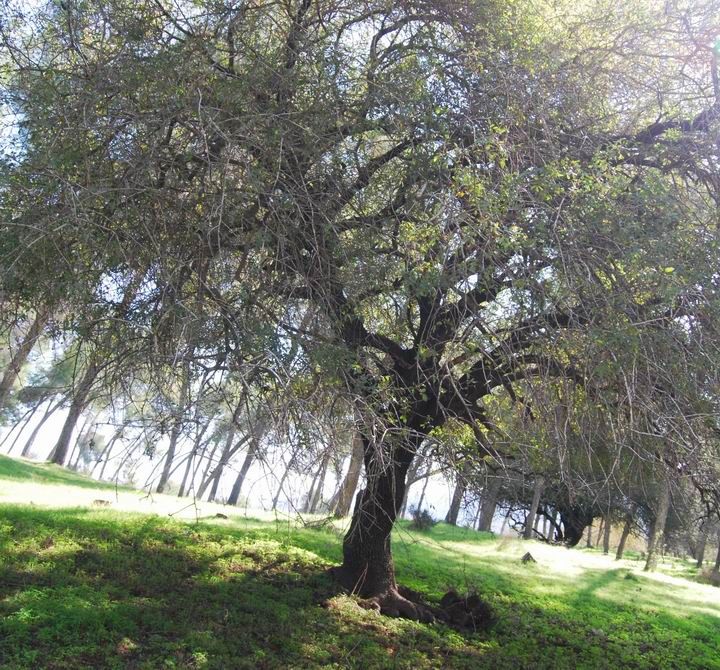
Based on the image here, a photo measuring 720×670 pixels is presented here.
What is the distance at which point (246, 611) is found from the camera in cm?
794

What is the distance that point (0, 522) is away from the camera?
29.1ft

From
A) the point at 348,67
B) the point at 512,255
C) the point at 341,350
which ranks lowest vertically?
the point at 341,350

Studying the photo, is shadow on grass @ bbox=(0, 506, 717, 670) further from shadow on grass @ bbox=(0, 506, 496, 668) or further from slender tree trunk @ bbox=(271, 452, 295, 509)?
slender tree trunk @ bbox=(271, 452, 295, 509)

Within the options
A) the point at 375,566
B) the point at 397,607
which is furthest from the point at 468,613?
the point at 375,566

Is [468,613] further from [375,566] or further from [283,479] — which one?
[283,479]

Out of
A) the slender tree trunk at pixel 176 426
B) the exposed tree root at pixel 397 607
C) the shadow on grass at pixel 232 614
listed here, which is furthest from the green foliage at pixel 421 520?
the slender tree trunk at pixel 176 426

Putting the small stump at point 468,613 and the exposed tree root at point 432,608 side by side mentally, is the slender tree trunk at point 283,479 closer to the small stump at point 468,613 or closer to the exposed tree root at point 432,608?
the exposed tree root at point 432,608

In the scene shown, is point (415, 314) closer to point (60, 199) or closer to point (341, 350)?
point (341, 350)

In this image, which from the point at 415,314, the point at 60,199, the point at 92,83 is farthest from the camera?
the point at 415,314

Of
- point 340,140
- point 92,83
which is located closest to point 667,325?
point 340,140

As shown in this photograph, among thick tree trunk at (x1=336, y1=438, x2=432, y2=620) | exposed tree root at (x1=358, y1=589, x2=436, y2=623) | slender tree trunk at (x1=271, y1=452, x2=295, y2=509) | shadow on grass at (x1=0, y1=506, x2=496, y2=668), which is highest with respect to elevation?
slender tree trunk at (x1=271, y1=452, x2=295, y2=509)

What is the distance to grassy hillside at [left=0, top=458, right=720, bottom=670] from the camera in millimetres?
6426

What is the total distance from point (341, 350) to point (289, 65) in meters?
2.74

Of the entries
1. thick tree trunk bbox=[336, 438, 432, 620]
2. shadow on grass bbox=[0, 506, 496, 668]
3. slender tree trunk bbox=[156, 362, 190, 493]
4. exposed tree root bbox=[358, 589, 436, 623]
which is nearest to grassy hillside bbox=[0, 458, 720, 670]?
shadow on grass bbox=[0, 506, 496, 668]
